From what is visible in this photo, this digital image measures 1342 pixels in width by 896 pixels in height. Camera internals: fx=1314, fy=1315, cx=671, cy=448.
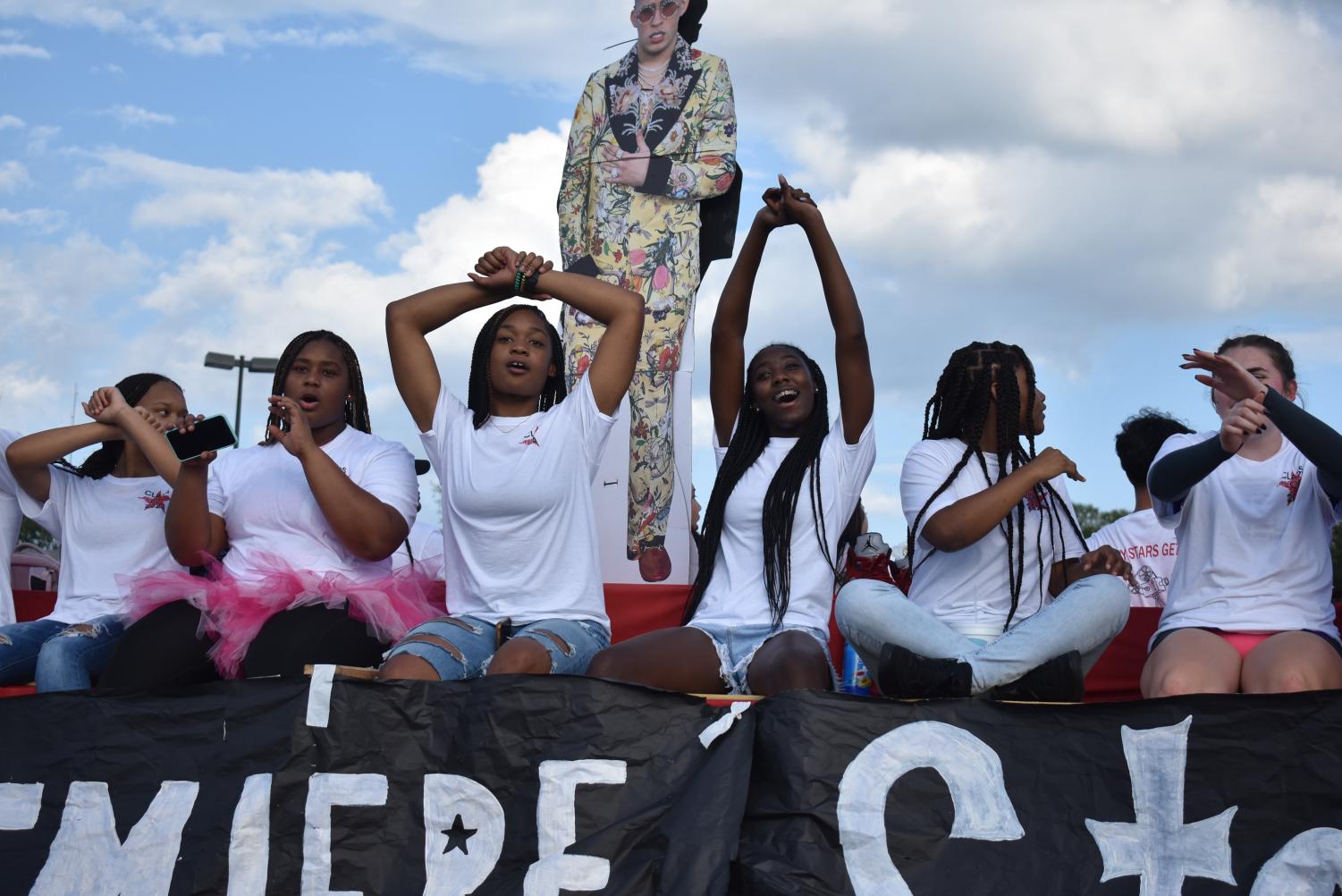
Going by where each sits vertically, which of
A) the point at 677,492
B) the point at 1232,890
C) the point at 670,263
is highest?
the point at 670,263

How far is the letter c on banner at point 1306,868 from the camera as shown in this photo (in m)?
2.75

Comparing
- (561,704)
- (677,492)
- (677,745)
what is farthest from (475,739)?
(677,492)

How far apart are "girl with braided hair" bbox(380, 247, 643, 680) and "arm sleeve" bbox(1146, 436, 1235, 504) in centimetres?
149

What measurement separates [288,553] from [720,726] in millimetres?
1510

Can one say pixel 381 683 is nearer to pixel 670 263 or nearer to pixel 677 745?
pixel 677 745

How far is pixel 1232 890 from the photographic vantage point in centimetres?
275

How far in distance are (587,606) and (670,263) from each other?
2.34 meters

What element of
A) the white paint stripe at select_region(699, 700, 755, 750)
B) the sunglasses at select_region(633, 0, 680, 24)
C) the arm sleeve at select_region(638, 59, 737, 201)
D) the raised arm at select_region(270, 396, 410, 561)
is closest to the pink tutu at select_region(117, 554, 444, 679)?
the raised arm at select_region(270, 396, 410, 561)

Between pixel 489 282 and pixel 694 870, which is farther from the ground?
pixel 489 282

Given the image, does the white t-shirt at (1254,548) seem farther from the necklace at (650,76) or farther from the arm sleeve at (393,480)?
the necklace at (650,76)

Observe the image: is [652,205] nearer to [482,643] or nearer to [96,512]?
[96,512]

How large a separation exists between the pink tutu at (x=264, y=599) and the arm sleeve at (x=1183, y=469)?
206cm

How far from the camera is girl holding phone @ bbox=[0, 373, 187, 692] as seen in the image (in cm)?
386

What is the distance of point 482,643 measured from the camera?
3.40 m
